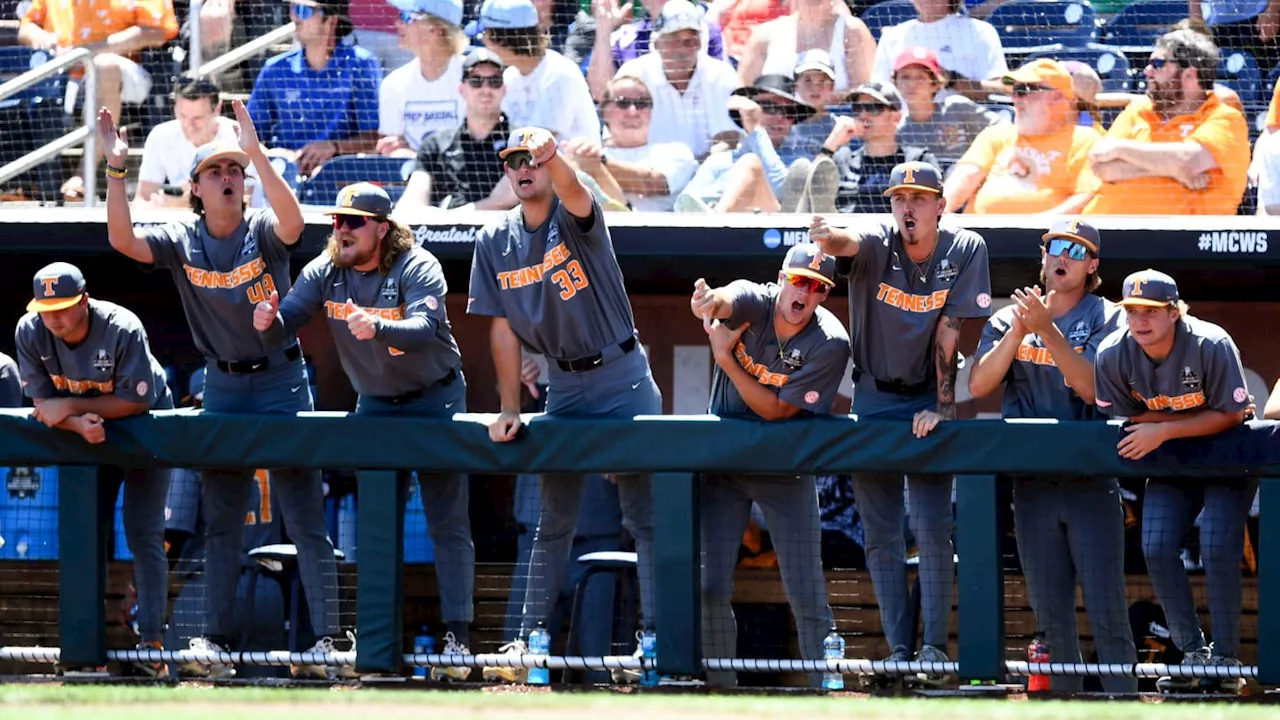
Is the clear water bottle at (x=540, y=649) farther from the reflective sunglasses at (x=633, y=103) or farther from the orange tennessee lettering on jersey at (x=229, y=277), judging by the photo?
the reflective sunglasses at (x=633, y=103)

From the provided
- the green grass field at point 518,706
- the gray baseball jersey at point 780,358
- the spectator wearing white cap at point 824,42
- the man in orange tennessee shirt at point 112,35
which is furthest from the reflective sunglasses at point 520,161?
the man in orange tennessee shirt at point 112,35

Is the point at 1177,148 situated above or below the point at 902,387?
above

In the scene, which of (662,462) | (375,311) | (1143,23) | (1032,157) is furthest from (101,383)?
(1143,23)

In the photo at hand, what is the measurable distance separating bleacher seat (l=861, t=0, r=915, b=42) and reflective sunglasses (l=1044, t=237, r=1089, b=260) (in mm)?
2601

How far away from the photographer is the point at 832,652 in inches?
199

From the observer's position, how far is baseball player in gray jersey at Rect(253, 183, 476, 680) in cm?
525

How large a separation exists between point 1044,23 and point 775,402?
11.1ft

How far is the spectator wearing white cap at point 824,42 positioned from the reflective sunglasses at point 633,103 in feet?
1.78

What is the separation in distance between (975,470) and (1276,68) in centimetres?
326

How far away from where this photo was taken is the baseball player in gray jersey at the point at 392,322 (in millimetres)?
5250

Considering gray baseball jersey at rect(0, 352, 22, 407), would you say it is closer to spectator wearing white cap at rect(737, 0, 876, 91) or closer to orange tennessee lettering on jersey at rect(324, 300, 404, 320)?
orange tennessee lettering on jersey at rect(324, 300, 404, 320)

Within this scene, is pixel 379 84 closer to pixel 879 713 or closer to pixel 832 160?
pixel 832 160

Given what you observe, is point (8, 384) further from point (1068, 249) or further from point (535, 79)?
point (1068, 249)

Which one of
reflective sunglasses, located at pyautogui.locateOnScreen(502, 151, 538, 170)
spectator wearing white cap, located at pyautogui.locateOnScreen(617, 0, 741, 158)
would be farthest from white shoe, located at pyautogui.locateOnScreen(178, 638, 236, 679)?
spectator wearing white cap, located at pyautogui.locateOnScreen(617, 0, 741, 158)
